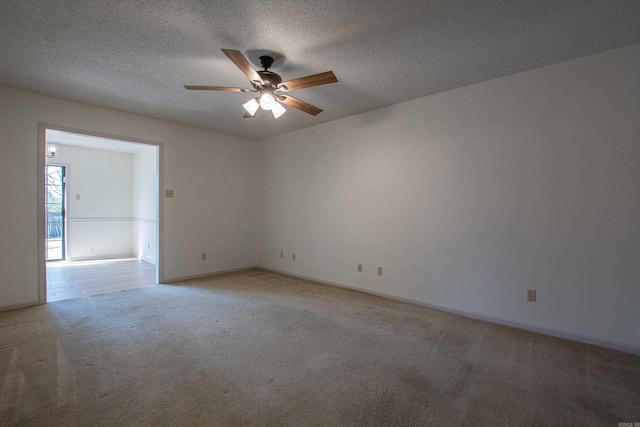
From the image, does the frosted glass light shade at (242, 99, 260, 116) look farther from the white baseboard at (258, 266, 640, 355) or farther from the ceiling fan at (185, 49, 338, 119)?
the white baseboard at (258, 266, 640, 355)

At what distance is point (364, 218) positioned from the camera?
13.4 feet

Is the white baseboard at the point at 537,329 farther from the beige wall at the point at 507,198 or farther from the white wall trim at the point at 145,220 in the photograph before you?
the white wall trim at the point at 145,220

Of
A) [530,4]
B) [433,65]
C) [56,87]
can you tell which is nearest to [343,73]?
[433,65]

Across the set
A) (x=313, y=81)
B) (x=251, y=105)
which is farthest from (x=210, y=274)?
(x=313, y=81)

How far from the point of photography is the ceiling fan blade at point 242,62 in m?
1.97

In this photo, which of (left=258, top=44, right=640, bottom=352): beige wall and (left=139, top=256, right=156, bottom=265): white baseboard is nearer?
(left=258, top=44, right=640, bottom=352): beige wall

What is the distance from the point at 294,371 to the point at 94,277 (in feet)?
14.8

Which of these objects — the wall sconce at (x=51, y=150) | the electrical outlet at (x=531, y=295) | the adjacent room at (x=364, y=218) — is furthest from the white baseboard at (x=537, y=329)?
the wall sconce at (x=51, y=150)

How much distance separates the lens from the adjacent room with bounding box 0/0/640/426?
6.15ft

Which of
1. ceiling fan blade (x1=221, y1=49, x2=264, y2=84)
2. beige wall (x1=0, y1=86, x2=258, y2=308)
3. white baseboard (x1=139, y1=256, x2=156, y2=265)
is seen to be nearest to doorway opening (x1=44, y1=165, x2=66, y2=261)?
white baseboard (x1=139, y1=256, x2=156, y2=265)

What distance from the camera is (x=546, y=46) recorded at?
2.38 m

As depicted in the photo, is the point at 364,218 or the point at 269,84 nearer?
the point at 269,84

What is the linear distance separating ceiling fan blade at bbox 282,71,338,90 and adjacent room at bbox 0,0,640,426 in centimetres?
2

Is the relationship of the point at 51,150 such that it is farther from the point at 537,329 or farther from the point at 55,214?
the point at 537,329
